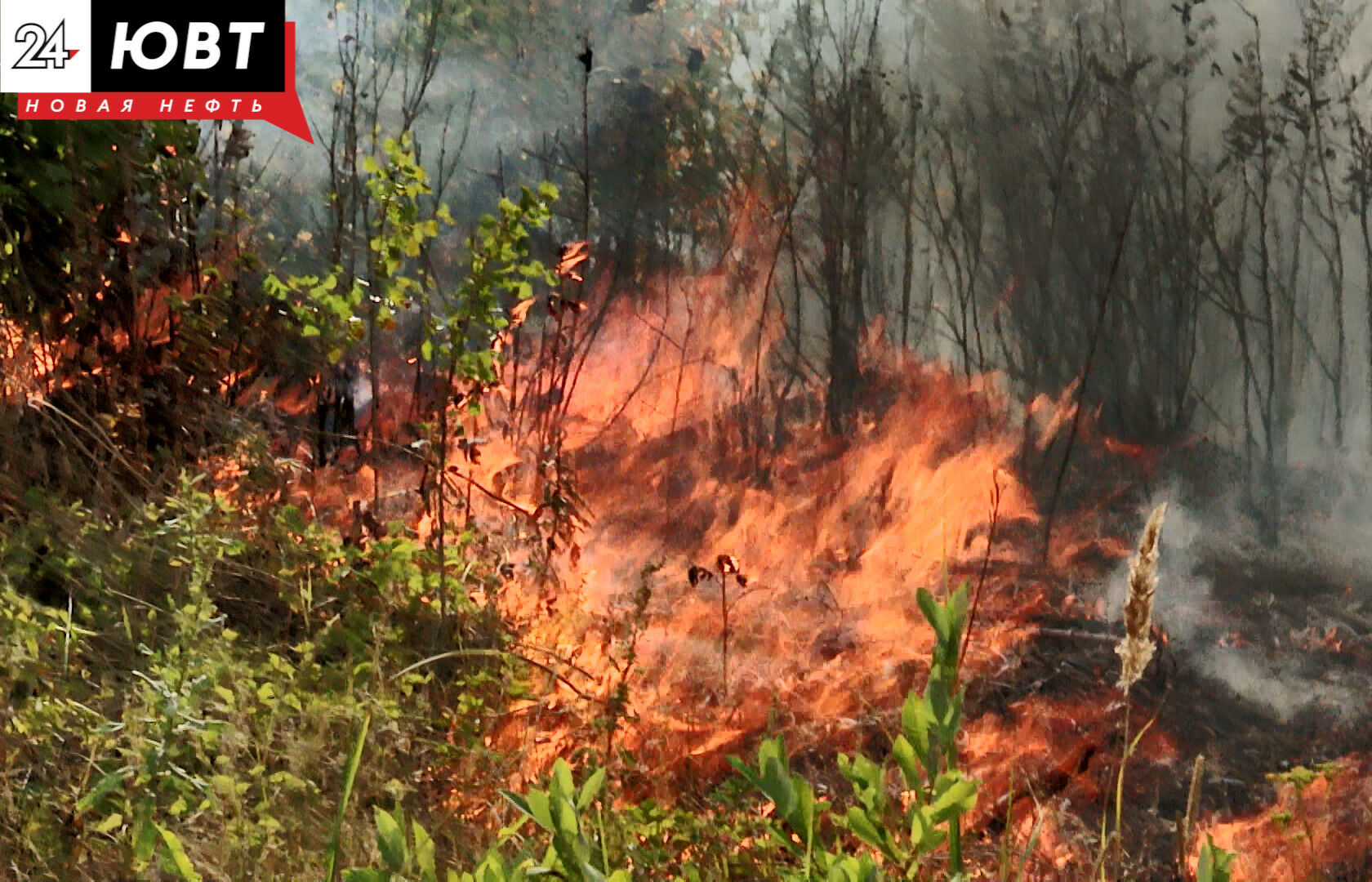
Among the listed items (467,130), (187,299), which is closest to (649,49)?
(467,130)

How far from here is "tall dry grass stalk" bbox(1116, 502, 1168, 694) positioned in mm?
1516

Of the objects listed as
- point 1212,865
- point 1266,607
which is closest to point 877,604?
point 1266,607

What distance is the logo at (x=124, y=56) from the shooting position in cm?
281

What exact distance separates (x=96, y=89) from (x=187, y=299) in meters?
0.50

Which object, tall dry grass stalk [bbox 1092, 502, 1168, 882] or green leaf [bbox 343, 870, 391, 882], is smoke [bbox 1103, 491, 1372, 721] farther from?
green leaf [bbox 343, 870, 391, 882]

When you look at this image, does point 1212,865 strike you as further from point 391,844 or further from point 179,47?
point 179,47

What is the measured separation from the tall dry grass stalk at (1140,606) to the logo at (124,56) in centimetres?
236

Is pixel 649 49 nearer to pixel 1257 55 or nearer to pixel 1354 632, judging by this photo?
pixel 1257 55

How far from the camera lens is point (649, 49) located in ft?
11.7

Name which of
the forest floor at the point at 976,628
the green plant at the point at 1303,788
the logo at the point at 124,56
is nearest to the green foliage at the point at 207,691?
the forest floor at the point at 976,628

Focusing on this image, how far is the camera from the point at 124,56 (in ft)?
9.53

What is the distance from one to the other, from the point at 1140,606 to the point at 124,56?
7.96 feet

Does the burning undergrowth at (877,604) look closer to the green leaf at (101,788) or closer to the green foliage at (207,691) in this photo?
the green foliage at (207,691)

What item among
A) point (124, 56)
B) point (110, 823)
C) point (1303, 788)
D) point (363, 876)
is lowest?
point (1303, 788)
